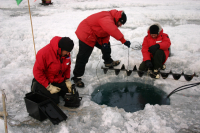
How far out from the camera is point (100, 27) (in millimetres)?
3252

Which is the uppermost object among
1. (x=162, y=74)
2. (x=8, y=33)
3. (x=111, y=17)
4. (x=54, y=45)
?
(x=111, y=17)

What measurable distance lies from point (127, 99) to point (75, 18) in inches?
237

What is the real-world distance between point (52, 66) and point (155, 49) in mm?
2427

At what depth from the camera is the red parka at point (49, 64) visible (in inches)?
103

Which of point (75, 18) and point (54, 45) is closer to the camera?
point (54, 45)

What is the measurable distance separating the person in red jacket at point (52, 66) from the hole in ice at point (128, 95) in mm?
935

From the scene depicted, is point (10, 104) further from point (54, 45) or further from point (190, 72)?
point (190, 72)

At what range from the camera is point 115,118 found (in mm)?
2598

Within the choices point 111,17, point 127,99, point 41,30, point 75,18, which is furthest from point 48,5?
point 127,99

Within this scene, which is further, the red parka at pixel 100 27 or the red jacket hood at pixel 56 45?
the red parka at pixel 100 27

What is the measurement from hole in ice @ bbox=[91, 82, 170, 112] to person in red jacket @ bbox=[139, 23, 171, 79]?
49 centimetres

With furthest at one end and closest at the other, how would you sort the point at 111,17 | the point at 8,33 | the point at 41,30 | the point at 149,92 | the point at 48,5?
the point at 48,5
the point at 41,30
the point at 8,33
the point at 149,92
the point at 111,17

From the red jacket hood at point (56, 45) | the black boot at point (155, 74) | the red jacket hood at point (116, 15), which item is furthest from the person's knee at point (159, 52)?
the red jacket hood at point (56, 45)

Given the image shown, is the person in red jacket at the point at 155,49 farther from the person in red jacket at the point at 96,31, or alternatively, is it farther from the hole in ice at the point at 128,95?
the person in red jacket at the point at 96,31
